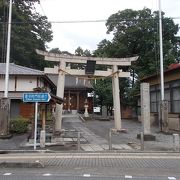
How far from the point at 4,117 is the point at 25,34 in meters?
30.2

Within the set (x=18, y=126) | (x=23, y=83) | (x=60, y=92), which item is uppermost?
(x=23, y=83)

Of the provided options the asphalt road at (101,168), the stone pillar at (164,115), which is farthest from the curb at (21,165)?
the stone pillar at (164,115)

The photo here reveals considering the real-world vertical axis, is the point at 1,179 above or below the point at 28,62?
below

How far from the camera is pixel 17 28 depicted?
52.3 m

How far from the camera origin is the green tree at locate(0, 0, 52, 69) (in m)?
50.7

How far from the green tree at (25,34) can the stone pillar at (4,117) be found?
23.9m

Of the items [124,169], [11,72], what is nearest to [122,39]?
[11,72]

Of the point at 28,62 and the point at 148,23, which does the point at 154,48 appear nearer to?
the point at 148,23

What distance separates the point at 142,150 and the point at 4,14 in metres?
36.5

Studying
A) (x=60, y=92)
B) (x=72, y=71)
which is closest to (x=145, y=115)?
(x=60, y=92)

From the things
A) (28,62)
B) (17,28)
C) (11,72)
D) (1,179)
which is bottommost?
(1,179)

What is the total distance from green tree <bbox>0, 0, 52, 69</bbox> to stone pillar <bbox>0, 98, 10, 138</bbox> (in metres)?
23.9

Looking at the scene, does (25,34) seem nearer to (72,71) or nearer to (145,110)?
(72,71)

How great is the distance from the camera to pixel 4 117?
2538cm
